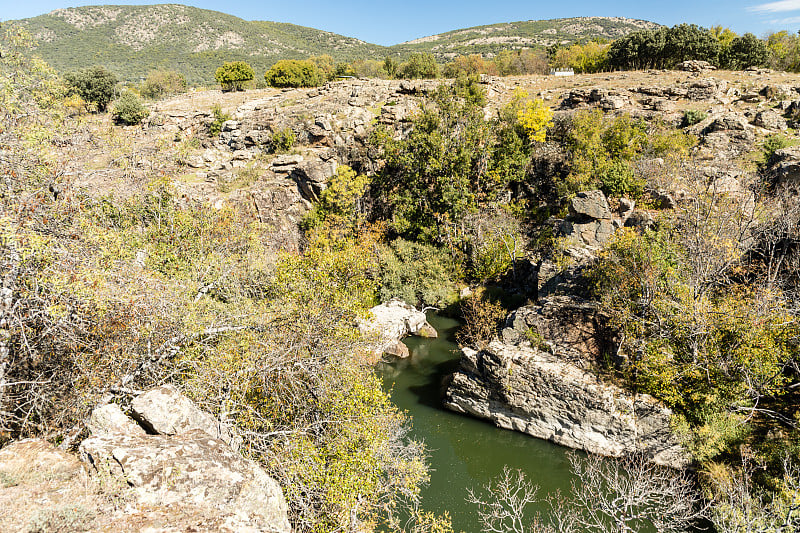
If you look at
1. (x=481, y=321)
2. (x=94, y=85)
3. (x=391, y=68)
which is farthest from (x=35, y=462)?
(x=391, y=68)

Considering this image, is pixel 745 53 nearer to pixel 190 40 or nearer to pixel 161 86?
pixel 161 86

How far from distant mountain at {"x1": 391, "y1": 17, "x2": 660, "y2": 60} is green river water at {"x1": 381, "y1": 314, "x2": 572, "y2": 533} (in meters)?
151

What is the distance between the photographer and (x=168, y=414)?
9.19 meters

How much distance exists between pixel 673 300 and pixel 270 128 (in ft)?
132

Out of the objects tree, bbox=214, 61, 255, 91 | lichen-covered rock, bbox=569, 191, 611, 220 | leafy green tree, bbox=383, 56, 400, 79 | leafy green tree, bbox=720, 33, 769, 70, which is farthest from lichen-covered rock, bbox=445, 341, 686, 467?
leafy green tree, bbox=720, 33, 769, 70

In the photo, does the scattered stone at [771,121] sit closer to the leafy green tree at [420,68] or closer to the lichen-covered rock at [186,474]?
the leafy green tree at [420,68]

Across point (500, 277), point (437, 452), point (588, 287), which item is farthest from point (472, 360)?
point (500, 277)

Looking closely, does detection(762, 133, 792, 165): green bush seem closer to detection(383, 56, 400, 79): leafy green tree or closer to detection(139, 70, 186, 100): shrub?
detection(383, 56, 400, 79): leafy green tree

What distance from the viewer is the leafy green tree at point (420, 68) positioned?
197 ft

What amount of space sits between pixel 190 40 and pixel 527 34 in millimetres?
138436

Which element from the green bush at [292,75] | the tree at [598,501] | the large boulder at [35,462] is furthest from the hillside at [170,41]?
the tree at [598,501]

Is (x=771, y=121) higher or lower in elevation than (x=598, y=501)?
higher

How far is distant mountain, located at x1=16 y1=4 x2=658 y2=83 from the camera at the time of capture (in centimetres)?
10894

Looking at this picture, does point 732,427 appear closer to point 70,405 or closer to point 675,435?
point 675,435
